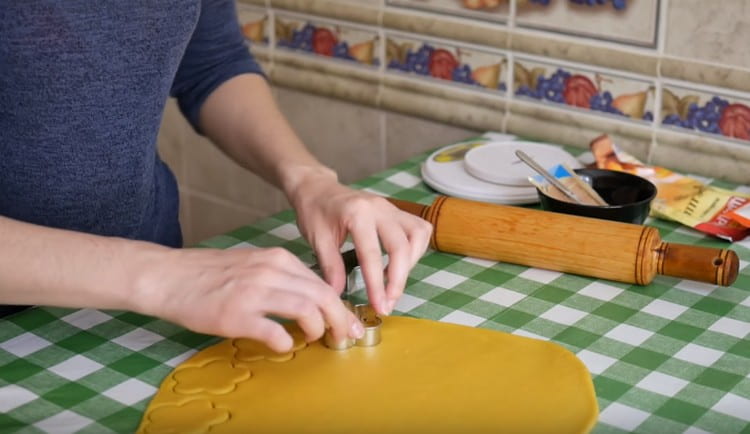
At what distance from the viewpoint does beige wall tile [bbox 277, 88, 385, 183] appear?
183 cm

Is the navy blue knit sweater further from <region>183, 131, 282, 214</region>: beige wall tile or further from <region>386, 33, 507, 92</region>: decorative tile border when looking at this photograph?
<region>183, 131, 282, 214</region>: beige wall tile

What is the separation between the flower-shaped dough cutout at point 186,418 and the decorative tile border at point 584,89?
822mm

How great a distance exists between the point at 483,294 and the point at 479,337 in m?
→ 0.11

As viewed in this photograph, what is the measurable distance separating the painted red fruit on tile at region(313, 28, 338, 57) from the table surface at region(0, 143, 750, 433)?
672mm

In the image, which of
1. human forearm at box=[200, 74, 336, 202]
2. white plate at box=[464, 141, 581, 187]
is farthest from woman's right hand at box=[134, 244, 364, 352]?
white plate at box=[464, 141, 581, 187]

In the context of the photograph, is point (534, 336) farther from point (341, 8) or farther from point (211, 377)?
point (341, 8)

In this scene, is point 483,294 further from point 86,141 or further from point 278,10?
point 278,10

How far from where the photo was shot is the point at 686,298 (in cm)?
109

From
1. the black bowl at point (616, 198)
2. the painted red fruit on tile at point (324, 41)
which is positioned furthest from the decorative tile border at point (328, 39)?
the black bowl at point (616, 198)

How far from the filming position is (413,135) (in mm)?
1762

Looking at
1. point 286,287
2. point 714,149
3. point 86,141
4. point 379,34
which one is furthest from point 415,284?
point 379,34

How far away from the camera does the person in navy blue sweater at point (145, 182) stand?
2.91ft

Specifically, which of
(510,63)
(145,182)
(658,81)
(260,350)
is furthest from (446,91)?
(260,350)

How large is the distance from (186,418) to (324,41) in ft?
3.50
